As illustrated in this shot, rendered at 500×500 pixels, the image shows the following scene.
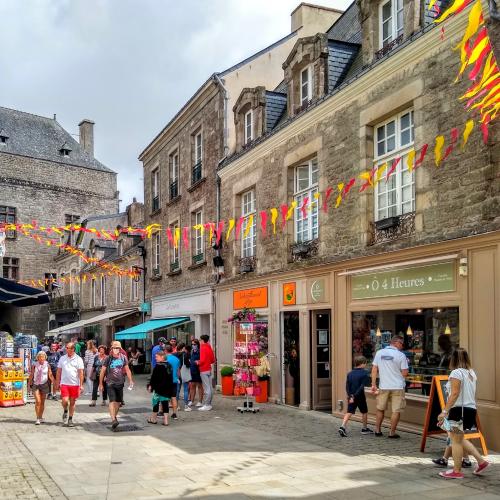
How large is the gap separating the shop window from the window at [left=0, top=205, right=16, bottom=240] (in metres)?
33.8

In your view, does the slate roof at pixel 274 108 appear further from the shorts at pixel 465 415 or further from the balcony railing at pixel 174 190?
the shorts at pixel 465 415

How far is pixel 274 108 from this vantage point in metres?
16.0

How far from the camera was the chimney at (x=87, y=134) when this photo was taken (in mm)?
47562

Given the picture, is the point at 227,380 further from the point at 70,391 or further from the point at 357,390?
the point at 357,390

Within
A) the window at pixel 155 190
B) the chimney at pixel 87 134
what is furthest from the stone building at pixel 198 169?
the chimney at pixel 87 134

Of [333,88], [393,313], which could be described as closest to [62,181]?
[333,88]

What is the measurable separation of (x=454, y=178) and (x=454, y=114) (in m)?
0.96

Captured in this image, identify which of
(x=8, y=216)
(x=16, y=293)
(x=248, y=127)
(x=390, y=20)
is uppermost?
(x=8, y=216)

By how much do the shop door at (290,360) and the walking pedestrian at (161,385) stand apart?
3.39m

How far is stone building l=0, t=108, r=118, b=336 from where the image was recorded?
40750mm

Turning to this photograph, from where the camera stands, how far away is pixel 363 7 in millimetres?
11758

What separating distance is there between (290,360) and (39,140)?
36.4 m

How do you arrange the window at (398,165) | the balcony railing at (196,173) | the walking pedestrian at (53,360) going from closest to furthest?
the window at (398,165) < the walking pedestrian at (53,360) < the balcony railing at (196,173)

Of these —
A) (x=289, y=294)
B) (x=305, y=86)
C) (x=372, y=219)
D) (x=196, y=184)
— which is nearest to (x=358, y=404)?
(x=372, y=219)
